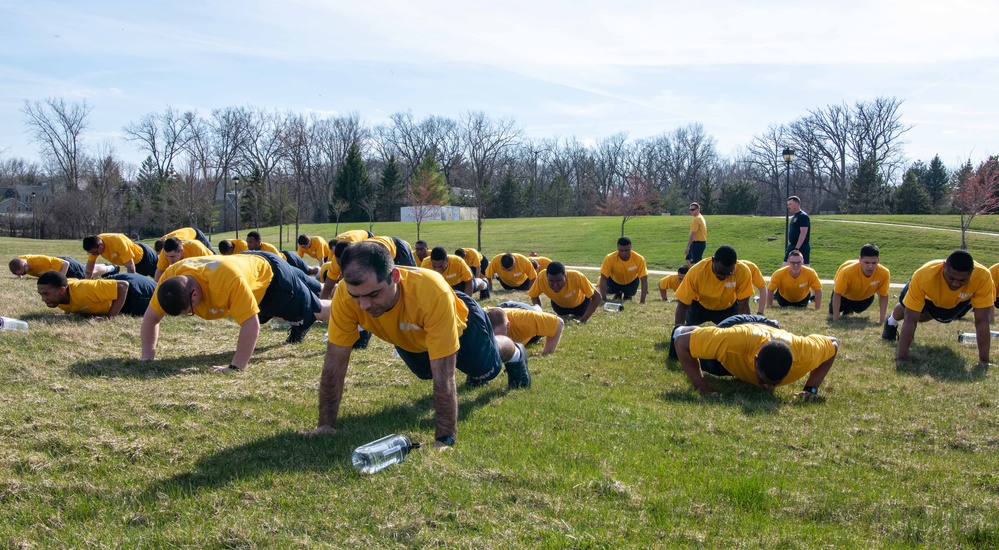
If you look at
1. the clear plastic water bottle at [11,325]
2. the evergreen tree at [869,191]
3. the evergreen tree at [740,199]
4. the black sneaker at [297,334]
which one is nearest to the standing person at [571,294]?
the black sneaker at [297,334]

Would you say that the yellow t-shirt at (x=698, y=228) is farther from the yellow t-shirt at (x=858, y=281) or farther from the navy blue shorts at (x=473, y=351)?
the navy blue shorts at (x=473, y=351)

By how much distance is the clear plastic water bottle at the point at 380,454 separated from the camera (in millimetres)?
4281

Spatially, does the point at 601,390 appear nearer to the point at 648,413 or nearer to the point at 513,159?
the point at 648,413

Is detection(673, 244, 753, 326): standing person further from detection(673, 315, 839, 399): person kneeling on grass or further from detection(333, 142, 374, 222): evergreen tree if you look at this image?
detection(333, 142, 374, 222): evergreen tree

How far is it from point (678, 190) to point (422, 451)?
6763cm

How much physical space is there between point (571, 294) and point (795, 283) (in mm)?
5103

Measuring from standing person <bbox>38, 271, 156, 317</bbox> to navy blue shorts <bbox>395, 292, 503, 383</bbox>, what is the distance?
6.27 metres

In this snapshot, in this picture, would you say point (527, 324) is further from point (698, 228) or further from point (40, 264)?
point (698, 228)

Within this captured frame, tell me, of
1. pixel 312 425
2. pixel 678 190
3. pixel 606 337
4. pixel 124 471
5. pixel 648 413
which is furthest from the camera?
pixel 678 190

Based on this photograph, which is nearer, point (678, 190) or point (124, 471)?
point (124, 471)

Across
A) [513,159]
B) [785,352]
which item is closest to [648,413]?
[785,352]

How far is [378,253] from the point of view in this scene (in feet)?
14.0

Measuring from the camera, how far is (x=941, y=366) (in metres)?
7.91

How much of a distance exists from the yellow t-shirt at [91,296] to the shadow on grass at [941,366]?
10.3m
